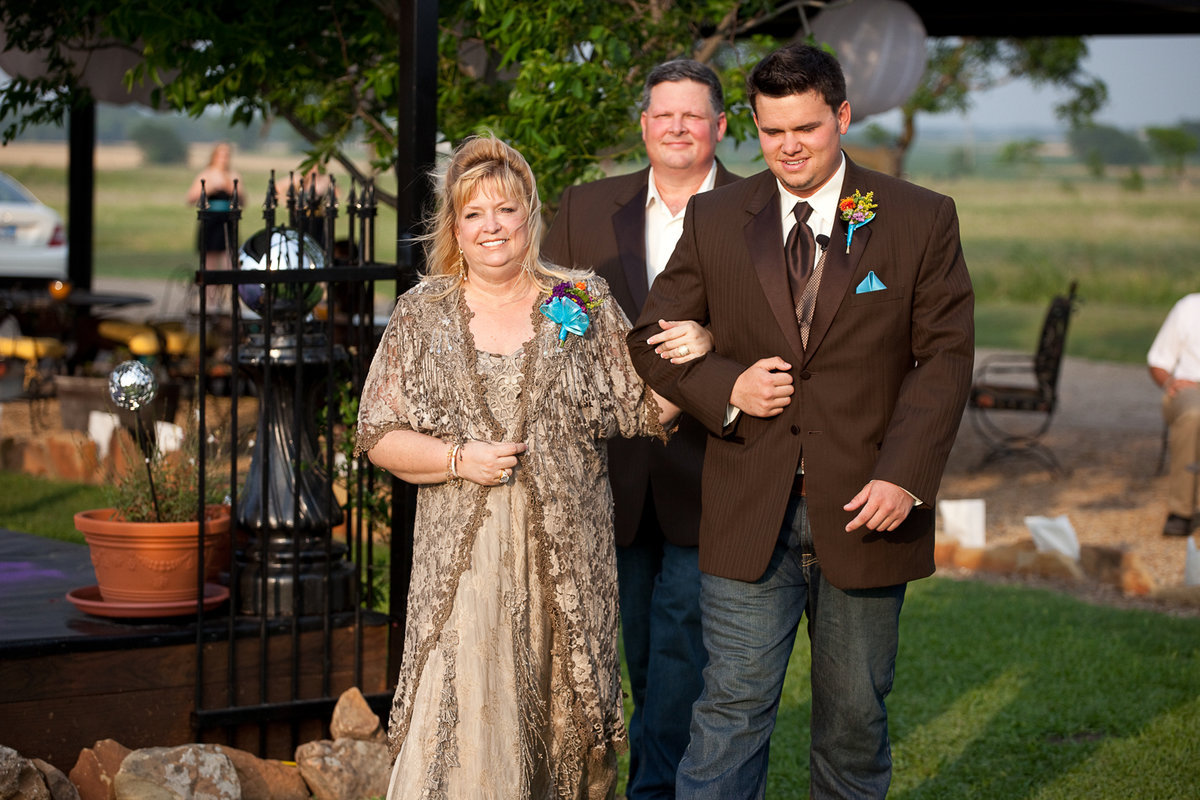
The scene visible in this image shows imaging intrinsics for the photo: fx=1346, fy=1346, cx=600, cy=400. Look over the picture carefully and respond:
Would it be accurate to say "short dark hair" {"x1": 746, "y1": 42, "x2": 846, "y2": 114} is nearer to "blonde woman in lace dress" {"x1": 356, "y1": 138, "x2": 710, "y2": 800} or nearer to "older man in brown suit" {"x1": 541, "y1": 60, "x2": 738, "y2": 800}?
"blonde woman in lace dress" {"x1": 356, "y1": 138, "x2": 710, "y2": 800}

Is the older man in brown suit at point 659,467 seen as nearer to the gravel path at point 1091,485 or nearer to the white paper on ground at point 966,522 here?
the white paper on ground at point 966,522

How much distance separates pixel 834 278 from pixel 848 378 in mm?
214

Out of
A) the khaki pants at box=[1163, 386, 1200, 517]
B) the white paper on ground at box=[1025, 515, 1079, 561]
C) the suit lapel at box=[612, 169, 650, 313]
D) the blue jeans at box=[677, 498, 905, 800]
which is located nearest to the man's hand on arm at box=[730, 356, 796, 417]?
the blue jeans at box=[677, 498, 905, 800]

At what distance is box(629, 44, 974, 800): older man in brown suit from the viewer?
2807mm

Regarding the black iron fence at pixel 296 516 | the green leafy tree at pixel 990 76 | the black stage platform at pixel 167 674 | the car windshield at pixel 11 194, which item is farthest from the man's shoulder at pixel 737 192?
the car windshield at pixel 11 194

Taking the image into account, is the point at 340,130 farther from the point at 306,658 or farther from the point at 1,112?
the point at 306,658

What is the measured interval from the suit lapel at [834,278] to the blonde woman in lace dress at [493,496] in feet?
0.85

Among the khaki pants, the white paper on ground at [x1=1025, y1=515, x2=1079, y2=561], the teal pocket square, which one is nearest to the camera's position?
the teal pocket square

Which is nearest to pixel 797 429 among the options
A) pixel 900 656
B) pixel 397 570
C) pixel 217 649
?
pixel 397 570

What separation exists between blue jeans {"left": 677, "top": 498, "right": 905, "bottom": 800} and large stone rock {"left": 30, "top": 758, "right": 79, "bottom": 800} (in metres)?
1.64

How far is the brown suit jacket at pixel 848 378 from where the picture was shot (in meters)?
2.79

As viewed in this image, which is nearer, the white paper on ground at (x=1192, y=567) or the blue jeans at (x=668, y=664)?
the blue jeans at (x=668, y=664)

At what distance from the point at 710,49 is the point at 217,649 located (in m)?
3.33

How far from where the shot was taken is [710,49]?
19.1ft
